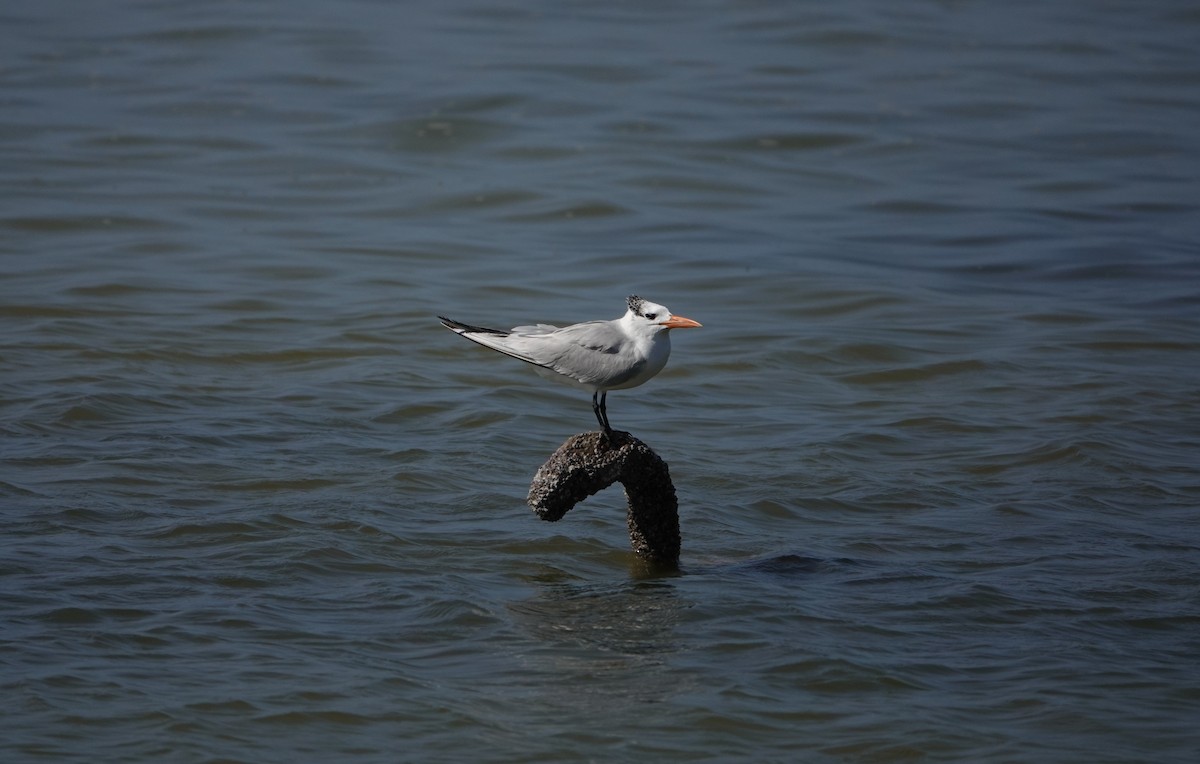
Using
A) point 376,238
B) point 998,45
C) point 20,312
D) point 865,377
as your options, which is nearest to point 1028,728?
point 865,377

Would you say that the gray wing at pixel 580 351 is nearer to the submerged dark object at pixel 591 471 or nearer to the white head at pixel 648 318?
the white head at pixel 648 318

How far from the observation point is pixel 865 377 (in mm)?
10836

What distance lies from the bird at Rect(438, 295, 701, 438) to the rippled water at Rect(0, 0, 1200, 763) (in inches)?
42.6

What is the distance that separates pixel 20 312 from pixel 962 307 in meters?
7.61

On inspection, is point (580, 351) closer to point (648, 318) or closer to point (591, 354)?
point (591, 354)

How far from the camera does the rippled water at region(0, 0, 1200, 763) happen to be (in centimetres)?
575

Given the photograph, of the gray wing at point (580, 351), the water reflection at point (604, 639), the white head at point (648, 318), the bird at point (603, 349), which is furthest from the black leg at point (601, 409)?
the water reflection at point (604, 639)

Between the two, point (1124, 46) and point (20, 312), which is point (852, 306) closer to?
point (20, 312)

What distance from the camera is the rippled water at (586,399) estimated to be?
5750mm

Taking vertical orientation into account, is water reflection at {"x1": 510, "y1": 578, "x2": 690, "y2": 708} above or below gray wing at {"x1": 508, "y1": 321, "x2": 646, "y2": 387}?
below

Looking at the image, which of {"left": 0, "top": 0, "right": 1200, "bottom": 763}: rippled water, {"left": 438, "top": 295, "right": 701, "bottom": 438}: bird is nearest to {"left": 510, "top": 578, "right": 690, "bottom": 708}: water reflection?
{"left": 0, "top": 0, "right": 1200, "bottom": 763}: rippled water

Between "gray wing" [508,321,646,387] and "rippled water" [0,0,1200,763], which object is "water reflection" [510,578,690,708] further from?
"gray wing" [508,321,646,387]

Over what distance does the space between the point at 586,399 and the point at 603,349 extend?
418 cm

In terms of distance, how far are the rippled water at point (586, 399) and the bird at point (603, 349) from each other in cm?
108
